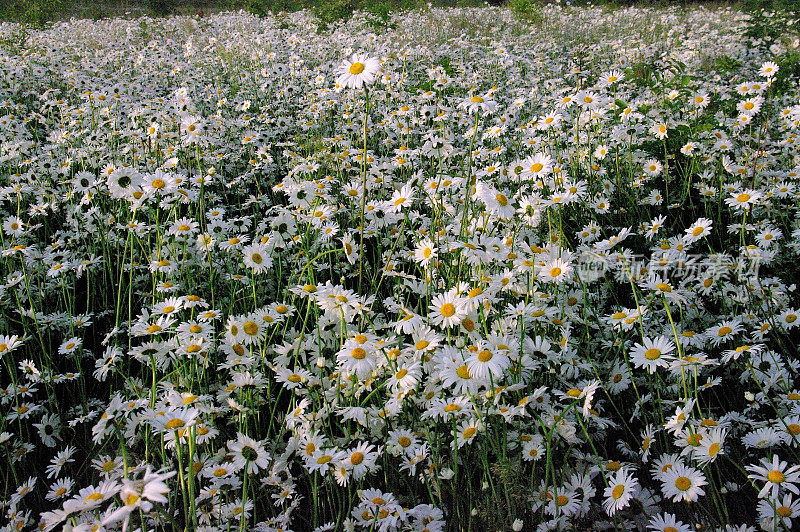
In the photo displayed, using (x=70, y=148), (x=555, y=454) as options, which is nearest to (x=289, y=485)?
(x=555, y=454)

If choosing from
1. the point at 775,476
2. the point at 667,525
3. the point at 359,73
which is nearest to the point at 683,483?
the point at 667,525

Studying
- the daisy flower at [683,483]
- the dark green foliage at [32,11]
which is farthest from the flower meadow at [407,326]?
the dark green foliage at [32,11]

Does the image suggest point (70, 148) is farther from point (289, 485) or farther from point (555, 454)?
point (555, 454)

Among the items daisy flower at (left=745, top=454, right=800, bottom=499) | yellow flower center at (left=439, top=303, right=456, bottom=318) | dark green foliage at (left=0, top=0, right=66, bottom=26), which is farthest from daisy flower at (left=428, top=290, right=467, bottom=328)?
dark green foliage at (left=0, top=0, right=66, bottom=26)

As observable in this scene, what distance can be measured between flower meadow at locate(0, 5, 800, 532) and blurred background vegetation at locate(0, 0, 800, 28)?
593 cm

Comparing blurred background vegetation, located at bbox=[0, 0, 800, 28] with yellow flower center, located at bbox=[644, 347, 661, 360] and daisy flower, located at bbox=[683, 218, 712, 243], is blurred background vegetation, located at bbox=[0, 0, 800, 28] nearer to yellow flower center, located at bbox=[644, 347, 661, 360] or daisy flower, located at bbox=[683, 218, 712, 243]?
daisy flower, located at bbox=[683, 218, 712, 243]

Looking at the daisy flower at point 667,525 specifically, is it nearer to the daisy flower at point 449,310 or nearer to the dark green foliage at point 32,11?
the daisy flower at point 449,310

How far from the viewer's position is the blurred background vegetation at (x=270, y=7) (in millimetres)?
11070

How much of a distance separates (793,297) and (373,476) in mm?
2227

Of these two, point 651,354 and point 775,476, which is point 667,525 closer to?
point 775,476

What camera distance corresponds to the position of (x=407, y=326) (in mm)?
1872

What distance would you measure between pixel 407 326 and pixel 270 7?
1783 cm

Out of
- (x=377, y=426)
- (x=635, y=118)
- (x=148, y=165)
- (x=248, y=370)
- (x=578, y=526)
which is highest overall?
(x=635, y=118)

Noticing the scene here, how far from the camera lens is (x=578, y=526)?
1.74m
